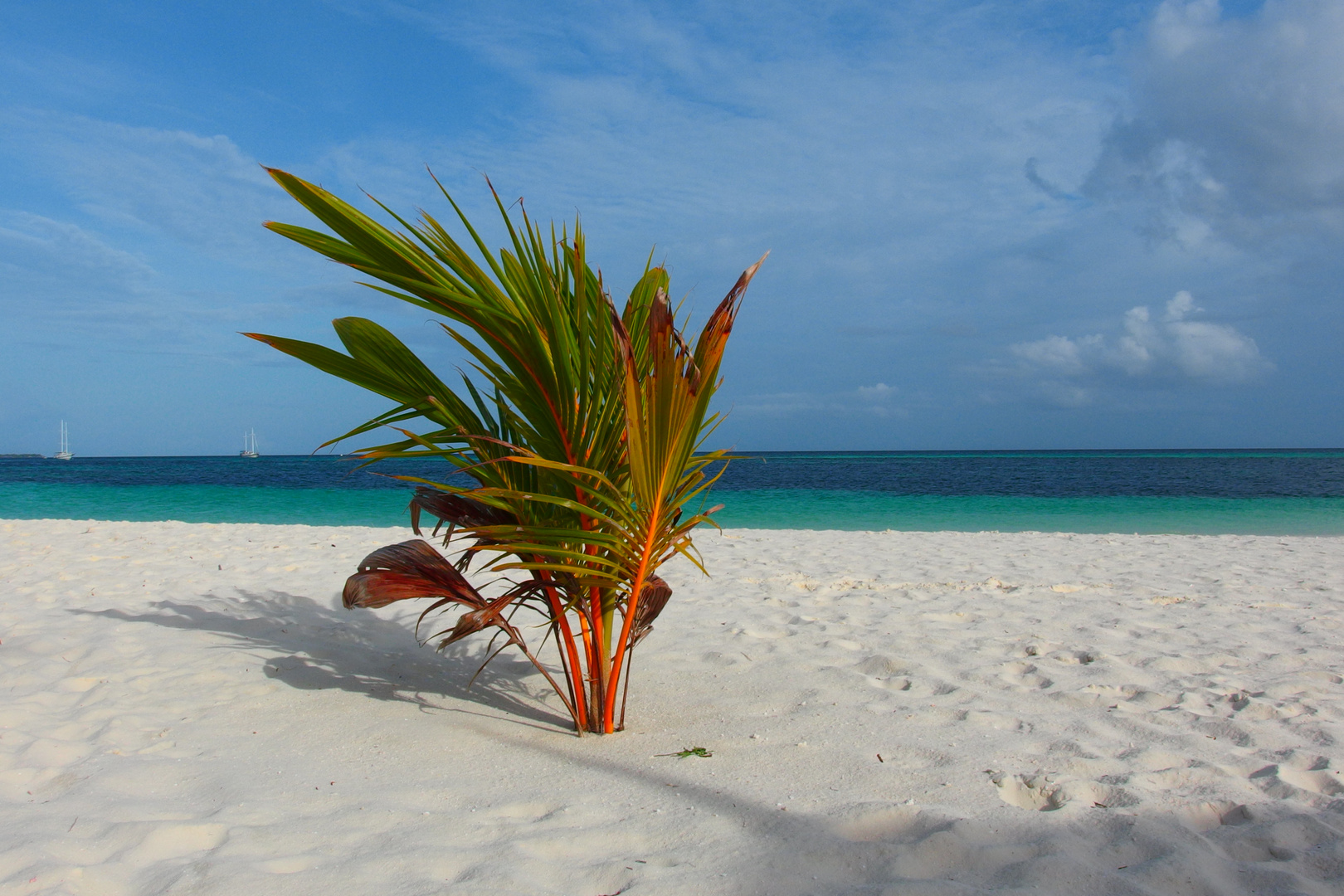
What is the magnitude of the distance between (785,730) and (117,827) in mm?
1994

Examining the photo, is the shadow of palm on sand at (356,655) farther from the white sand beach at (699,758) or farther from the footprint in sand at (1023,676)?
the footprint in sand at (1023,676)

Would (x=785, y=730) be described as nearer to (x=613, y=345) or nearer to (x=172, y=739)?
(x=613, y=345)

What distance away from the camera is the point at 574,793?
7.13ft

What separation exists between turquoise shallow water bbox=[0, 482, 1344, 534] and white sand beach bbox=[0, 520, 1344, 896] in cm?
825

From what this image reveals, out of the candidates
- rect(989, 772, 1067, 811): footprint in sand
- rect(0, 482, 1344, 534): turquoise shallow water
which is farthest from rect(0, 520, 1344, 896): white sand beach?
rect(0, 482, 1344, 534): turquoise shallow water

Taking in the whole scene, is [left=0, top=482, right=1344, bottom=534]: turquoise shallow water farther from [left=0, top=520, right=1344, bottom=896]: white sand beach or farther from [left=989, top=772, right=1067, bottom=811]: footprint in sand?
[left=989, top=772, right=1067, bottom=811]: footprint in sand

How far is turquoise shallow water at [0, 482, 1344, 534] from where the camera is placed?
41.3 feet

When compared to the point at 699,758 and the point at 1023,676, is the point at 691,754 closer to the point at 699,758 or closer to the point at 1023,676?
the point at 699,758

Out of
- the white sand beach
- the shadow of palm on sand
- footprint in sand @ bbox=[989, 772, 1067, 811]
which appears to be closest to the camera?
the white sand beach

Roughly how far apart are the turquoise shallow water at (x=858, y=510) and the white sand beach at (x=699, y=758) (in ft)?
27.1

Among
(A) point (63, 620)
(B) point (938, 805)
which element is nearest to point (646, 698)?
(B) point (938, 805)

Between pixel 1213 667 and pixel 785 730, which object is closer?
pixel 785 730

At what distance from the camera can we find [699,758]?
8.07 feet

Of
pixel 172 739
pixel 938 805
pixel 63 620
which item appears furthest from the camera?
pixel 63 620
